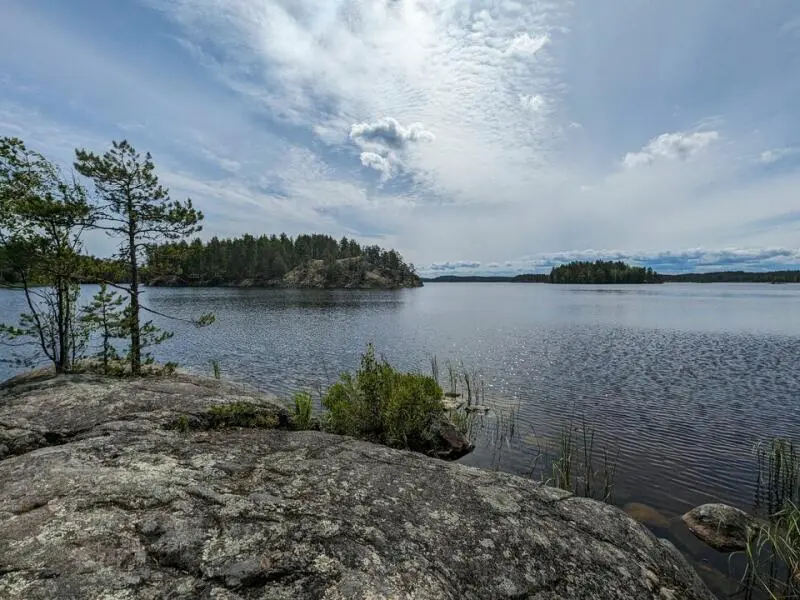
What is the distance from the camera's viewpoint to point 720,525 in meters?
9.85

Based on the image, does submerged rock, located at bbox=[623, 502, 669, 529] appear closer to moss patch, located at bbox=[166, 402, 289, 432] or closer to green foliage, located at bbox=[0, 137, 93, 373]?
moss patch, located at bbox=[166, 402, 289, 432]

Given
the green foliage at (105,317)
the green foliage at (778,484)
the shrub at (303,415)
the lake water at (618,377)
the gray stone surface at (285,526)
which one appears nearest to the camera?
the gray stone surface at (285,526)

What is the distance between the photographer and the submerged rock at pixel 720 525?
951 cm

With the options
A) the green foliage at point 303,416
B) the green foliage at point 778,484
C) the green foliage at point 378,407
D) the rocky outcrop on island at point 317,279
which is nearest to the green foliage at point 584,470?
the green foliage at point 778,484

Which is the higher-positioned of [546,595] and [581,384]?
[546,595]

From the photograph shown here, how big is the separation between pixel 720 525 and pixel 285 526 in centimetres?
1096

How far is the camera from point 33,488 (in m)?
4.55

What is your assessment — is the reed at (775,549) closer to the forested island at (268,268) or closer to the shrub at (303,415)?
the shrub at (303,415)

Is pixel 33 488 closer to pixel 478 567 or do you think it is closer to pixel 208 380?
pixel 478 567

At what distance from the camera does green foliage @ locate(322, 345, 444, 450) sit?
1271cm

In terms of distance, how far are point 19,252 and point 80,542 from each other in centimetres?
1073

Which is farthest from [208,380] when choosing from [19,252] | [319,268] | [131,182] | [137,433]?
[319,268]

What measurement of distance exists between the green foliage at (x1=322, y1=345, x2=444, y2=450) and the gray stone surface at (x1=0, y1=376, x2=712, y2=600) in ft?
19.2

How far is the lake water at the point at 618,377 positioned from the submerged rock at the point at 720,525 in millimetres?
277
